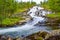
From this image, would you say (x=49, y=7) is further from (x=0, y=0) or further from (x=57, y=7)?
(x=0, y=0)

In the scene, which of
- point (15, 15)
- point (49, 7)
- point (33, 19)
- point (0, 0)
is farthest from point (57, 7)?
point (0, 0)

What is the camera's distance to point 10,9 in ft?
21.7

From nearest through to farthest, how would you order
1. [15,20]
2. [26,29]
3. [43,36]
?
[43,36], [26,29], [15,20]

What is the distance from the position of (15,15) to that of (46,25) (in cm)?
92

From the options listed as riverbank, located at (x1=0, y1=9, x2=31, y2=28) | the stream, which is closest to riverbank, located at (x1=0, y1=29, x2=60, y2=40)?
the stream

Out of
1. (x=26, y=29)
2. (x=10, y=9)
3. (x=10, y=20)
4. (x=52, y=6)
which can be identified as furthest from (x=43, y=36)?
(x=10, y=9)

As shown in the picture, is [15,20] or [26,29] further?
[15,20]

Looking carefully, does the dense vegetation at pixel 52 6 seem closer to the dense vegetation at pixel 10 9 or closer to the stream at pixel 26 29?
the stream at pixel 26 29

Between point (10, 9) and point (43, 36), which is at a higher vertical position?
point (10, 9)

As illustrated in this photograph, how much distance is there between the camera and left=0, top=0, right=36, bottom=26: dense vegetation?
6.24m

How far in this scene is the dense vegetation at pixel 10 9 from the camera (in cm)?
624

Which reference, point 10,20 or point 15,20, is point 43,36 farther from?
point 10,20

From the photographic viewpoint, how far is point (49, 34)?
603cm

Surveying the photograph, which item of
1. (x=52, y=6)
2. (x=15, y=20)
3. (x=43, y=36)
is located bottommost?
(x=43, y=36)
